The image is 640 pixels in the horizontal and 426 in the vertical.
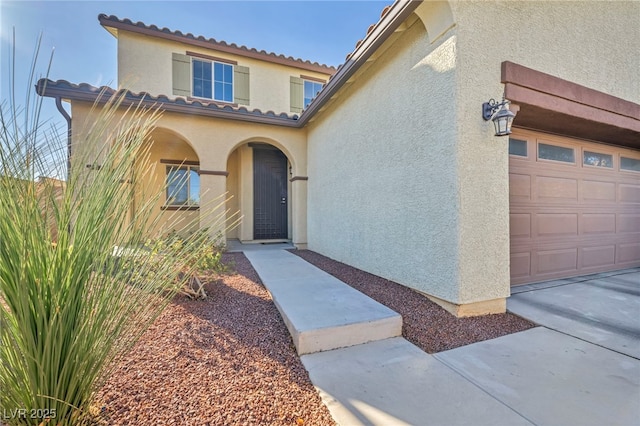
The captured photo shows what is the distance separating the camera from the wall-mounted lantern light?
2.98m

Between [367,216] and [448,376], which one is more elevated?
[367,216]

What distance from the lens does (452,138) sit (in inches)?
121

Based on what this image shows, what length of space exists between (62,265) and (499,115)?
388cm

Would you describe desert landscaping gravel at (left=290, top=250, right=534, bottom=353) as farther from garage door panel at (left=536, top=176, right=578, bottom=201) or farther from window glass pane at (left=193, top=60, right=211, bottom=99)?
window glass pane at (left=193, top=60, right=211, bottom=99)

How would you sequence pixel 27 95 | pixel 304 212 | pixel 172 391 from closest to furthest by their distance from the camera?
pixel 27 95
pixel 172 391
pixel 304 212

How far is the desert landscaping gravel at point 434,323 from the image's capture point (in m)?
2.70

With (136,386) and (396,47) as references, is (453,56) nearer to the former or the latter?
(396,47)

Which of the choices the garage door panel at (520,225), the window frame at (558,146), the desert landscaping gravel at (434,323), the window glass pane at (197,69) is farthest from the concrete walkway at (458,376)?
the window glass pane at (197,69)

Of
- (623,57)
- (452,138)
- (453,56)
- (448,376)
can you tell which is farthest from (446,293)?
(623,57)

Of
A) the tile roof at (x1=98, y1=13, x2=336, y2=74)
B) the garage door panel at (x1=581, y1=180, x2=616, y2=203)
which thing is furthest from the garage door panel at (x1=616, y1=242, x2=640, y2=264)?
the tile roof at (x1=98, y1=13, x2=336, y2=74)

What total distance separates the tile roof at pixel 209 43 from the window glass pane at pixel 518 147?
26.8 ft

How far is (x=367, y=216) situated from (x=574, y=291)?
3.25 meters

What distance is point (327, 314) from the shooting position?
2.85 metres

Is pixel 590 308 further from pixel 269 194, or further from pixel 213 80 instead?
pixel 213 80
